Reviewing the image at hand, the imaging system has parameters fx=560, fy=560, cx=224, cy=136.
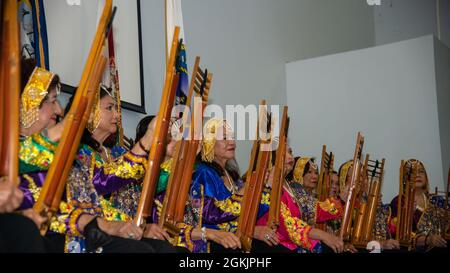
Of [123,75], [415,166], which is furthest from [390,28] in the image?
[123,75]

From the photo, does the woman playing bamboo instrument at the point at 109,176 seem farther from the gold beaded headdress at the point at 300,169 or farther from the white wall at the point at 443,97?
the white wall at the point at 443,97

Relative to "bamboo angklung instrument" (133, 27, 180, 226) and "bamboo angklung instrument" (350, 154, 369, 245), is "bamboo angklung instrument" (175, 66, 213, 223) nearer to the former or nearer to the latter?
"bamboo angklung instrument" (133, 27, 180, 226)

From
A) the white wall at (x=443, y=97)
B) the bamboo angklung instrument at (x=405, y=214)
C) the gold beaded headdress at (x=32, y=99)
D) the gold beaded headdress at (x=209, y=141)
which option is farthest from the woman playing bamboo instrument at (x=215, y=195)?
the white wall at (x=443, y=97)

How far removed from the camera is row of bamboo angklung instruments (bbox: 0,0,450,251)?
144cm

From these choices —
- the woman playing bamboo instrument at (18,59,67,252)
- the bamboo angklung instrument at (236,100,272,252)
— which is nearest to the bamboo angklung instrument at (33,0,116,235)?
the woman playing bamboo instrument at (18,59,67,252)

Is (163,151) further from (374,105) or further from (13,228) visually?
(374,105)

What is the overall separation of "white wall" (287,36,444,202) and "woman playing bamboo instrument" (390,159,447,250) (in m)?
0.88

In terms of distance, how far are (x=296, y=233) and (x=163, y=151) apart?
4.26 feet

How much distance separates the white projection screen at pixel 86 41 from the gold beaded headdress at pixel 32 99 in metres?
1.27

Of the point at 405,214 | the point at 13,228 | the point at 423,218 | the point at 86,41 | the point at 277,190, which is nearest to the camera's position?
the point at 13,228

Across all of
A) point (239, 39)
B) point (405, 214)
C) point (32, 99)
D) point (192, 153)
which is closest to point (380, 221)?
point (405, 214)

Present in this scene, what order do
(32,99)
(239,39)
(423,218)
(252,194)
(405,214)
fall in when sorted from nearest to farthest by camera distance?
(32,99) < (252,194) < (405,214) < (423,218) < (239,39)

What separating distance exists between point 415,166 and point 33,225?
3.66 meters

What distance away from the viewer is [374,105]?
5.78 metres
